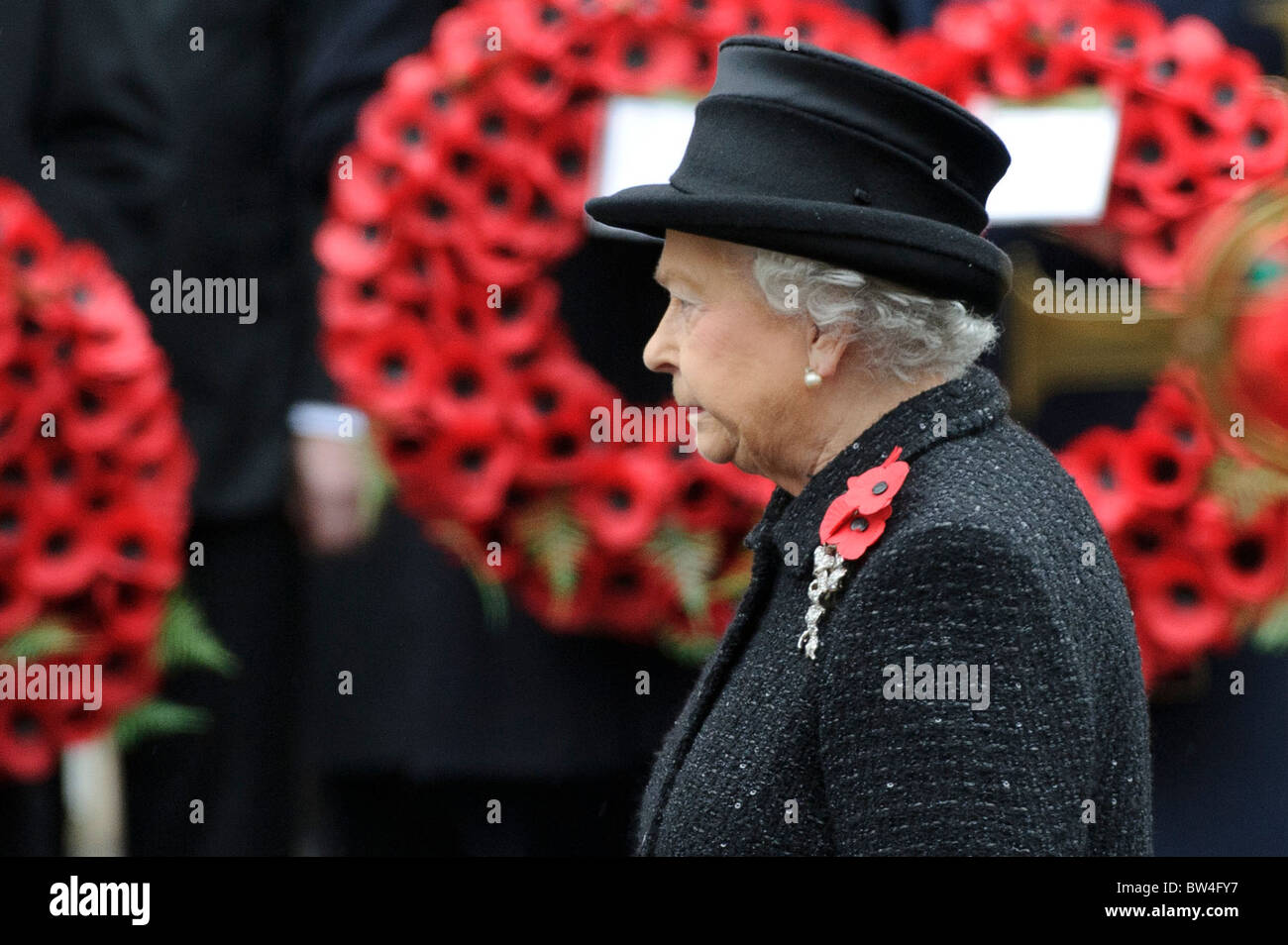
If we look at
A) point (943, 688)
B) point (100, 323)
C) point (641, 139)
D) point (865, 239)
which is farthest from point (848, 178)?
point (100, 323)

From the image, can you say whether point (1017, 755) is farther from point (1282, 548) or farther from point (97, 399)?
point (97, 399)

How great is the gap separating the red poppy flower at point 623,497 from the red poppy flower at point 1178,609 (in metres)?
0.67

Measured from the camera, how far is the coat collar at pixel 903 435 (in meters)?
1.27

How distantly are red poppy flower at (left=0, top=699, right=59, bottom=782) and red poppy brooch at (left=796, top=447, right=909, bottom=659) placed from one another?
1428 millimetres

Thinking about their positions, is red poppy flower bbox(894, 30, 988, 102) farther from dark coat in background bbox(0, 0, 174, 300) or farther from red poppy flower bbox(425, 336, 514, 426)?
dark coat in background bbox(0, 0, 174, 300)

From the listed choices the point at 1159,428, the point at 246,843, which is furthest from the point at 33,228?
the point at 1159,428

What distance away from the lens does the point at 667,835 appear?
1.29 meters

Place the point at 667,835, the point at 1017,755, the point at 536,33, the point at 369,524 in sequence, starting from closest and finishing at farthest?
1. the point at 1017,755
2. the point at 667,835
3. the point at 536,33
4. the point at 369,524

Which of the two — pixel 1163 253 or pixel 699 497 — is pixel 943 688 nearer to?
pixel 699 497

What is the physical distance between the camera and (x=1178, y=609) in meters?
2.25

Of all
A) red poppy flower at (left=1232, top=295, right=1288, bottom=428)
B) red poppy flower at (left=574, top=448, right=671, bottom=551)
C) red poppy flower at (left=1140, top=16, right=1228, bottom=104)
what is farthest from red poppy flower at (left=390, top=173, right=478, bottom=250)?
red poppy flower at (left=1232, top=295, right=1288, bottom=428)

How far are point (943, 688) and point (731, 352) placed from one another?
37 cm

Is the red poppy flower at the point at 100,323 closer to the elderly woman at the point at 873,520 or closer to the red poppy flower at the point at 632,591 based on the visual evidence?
the red poppy flower at the point at 632,591
